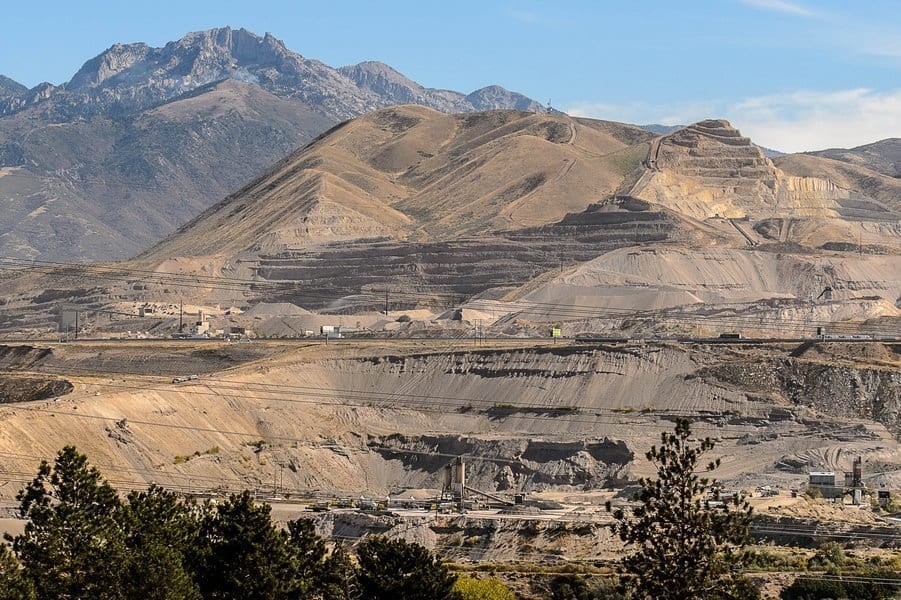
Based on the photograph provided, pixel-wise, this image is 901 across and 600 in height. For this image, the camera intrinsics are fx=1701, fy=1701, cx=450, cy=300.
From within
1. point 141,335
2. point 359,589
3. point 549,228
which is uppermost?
point 549,228

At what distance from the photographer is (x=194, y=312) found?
591 feet

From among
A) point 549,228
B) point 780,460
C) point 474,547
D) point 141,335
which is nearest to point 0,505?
point 474,547

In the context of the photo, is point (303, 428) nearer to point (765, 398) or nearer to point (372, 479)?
point (372, 479)

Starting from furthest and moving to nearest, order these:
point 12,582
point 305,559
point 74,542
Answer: point 305,559 → point 74,542 → point 12,582

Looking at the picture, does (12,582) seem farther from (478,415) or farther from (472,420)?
(478,415)

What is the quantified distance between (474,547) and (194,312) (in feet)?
373

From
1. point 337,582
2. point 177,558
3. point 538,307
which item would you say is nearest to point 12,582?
point 177,558

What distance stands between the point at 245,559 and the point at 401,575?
4.41 metres

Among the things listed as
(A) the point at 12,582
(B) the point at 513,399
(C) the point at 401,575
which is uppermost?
(B) the point at 513,399

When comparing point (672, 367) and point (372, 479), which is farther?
point (672, 367)

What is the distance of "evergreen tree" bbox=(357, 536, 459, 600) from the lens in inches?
1854

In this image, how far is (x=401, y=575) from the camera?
4812 centimetres

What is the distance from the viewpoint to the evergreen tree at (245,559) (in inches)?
1859

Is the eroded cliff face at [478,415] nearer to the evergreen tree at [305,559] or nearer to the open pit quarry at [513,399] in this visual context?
the open pit quarry at [513,399]
